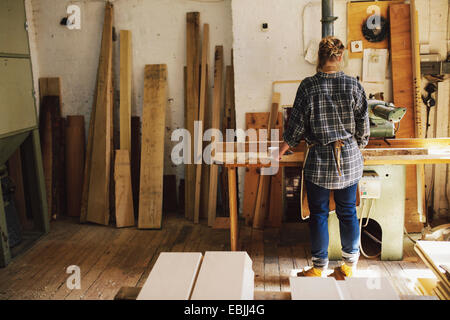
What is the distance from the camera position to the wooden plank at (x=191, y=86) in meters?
4.26

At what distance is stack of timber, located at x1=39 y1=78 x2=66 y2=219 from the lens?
4.45 m

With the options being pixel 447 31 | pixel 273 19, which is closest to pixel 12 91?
pixel 273 19

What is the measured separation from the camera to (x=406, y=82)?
381 cm

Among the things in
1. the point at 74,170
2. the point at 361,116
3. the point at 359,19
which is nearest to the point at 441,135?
the point at 359,19

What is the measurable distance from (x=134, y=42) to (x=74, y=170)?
1.59m

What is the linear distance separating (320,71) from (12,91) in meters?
2.64

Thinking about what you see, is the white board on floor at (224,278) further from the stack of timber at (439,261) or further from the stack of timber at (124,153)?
the stack of timber at (124,153)

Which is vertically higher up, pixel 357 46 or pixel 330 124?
pixel 357 46

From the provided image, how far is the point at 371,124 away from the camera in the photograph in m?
3.09

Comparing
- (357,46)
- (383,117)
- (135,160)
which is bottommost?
(135,160)

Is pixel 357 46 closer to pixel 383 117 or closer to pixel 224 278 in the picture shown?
pixel 383 117

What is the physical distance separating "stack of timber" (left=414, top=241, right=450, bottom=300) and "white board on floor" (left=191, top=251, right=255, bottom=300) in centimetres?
105

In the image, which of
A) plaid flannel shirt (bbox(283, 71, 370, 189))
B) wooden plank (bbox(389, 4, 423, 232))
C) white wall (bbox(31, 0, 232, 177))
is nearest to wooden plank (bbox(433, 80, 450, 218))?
wooden plank (bbox(389, 4, 423, 232))

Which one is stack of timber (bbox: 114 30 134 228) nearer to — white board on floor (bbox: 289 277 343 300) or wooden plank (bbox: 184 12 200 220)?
wooden plank (bbox: 184 12 200 220)
